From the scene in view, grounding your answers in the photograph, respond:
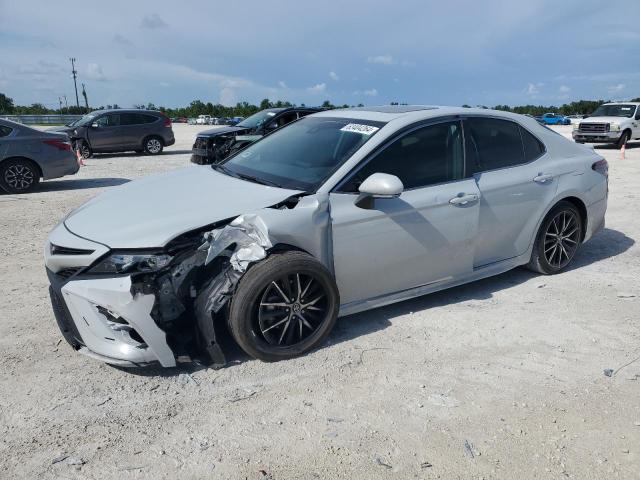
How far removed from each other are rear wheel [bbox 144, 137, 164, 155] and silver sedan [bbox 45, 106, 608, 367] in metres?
14.5

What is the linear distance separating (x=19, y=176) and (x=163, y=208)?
832 cm

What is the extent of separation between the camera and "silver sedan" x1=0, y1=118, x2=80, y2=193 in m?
10.2

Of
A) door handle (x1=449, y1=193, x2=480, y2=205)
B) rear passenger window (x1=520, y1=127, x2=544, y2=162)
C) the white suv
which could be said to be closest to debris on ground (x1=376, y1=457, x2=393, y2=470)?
door handle (x1=449, y1=193, x2=480, y2=205)

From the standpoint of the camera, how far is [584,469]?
262 cm

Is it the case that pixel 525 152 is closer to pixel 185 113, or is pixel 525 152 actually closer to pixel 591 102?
pixel 591 102

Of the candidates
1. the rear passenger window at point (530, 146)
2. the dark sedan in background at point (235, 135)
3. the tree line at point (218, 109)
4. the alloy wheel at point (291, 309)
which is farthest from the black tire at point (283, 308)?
the tree line at point (218, 109)

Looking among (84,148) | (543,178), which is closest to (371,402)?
(543,178)

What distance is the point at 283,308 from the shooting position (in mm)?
3531

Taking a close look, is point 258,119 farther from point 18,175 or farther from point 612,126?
point 612,126

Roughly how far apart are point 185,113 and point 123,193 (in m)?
79.4

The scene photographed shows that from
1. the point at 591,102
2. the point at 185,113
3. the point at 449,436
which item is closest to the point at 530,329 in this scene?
the point at 449,436

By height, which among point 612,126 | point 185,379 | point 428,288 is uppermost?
point 612,126

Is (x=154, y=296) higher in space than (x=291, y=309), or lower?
higher

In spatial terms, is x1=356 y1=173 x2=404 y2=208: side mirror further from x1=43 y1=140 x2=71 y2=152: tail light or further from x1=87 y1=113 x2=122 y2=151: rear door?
x1=87 y1=113 x2=122 y2=151: rear door
